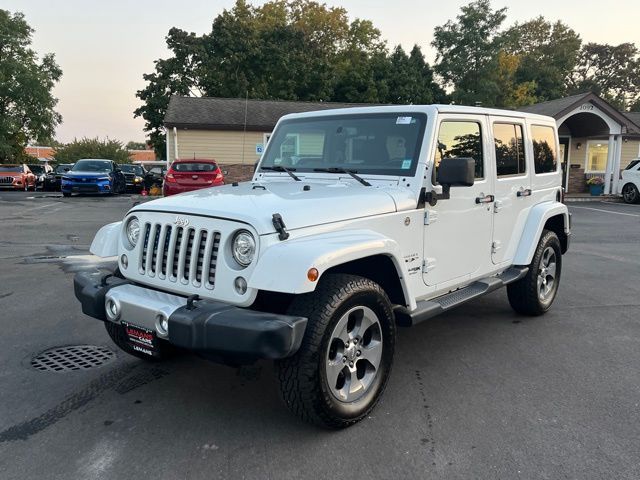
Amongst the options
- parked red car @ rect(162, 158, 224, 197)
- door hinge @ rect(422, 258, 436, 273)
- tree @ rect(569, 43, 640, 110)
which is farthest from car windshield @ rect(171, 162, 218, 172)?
tree @ rect(569, 43, 640, 110)

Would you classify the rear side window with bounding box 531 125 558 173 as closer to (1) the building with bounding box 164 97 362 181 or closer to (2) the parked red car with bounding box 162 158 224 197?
(2) the parked red car with bounding box 162 158 224 197

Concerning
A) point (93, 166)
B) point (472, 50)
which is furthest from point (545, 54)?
point (93, 166)

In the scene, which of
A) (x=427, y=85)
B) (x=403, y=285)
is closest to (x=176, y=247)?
(x=403, y=285)

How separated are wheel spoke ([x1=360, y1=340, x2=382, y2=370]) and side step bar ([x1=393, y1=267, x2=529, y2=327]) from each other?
32 cm

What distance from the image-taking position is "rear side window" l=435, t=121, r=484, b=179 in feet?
12.9

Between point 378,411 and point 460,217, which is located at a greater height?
point 460,217

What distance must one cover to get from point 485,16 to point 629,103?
25080mm

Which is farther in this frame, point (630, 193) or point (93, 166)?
point (93, 166)

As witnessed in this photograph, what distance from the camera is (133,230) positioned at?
3.47m

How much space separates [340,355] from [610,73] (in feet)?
198

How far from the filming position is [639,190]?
19953 mm

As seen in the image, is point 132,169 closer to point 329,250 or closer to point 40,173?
point 40,173

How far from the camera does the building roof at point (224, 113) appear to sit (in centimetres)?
2188

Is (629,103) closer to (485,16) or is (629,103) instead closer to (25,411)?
(485,16)
